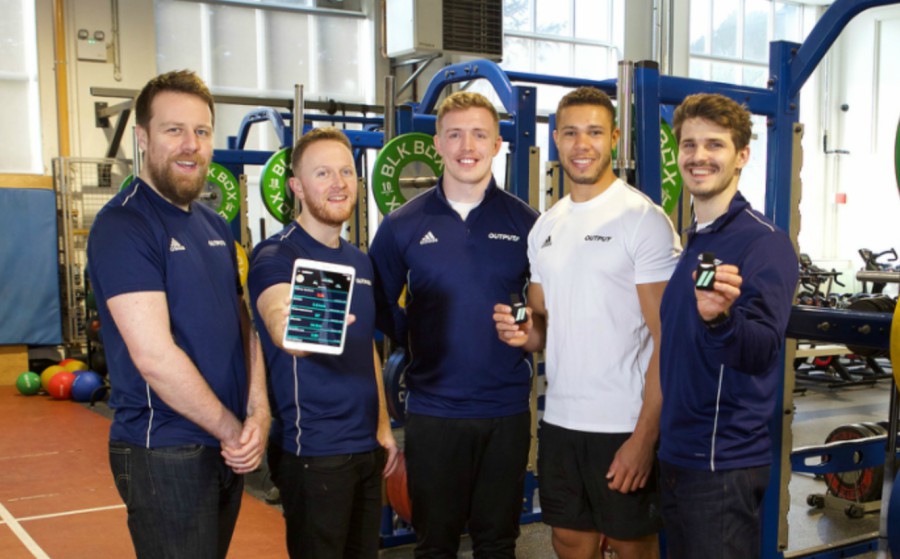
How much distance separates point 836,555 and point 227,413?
2729mm

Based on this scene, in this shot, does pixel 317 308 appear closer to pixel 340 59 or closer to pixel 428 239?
pixel 428 239

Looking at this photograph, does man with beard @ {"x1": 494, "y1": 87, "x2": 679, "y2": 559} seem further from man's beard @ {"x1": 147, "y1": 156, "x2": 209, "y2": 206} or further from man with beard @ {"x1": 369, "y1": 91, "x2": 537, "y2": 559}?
man's beard @ {"x1": 147, "y1": 156, "x2": 209, "y2": 206}

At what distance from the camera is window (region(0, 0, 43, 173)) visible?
27.5 ft

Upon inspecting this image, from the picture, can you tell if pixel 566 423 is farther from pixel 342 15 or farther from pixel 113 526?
pixel 342 15

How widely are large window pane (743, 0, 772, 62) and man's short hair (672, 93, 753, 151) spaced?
40.1 ft

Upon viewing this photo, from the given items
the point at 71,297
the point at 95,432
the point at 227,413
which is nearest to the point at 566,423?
the point at 227,413

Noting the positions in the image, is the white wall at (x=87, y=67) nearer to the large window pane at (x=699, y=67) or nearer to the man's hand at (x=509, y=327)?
the man's hand at (x=509, y=327)

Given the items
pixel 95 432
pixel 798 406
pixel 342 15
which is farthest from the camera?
pixel 342 15

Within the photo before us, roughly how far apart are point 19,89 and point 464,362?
7.71 metres

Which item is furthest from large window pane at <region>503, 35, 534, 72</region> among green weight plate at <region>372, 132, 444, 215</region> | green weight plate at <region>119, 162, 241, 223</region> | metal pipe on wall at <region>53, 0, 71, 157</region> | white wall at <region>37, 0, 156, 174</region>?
green weight plate at <region>372, 132, 444, 215</region>

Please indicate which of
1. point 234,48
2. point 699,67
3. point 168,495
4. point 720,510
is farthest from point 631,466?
point 699,67

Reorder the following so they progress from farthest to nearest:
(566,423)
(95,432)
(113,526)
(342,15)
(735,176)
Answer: (342,15) < (95,432) < (113,526) < (566,423) < (735,176)

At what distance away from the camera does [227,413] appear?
1812 mm

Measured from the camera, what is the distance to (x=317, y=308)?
6.12 ft
